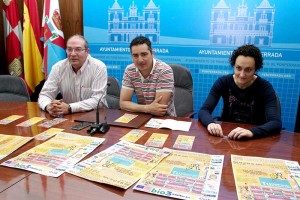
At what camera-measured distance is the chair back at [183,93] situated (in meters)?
2.45

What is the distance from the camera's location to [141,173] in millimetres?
1089

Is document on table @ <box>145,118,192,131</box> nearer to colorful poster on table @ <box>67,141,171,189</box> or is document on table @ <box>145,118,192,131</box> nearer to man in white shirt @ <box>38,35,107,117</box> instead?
colorful poster on table @ <box>67,141,171,189</box>

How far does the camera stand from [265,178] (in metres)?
1.06

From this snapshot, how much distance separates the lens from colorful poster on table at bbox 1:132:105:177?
1.13 metres

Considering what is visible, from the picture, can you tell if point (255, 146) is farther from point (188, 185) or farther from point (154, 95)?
point (154, 95)

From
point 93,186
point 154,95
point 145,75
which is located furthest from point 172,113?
point 93,186

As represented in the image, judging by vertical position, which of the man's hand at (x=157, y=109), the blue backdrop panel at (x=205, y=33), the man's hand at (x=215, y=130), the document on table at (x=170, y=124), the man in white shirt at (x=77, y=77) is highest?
the blue backdrop panel at (x=205, y=33)

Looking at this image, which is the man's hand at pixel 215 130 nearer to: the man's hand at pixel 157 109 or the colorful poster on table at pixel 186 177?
the colorful poster on table at pixel 186 177

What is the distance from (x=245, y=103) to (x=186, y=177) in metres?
1.05

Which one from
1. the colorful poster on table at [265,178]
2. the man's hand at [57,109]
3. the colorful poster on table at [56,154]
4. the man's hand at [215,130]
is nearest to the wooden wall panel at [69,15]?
the man's hand at [57,109]

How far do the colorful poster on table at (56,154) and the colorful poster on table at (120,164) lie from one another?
0.07 m

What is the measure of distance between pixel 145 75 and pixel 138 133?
0.74 metres

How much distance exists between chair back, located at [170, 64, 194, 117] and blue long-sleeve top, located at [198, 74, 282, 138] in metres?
0.46

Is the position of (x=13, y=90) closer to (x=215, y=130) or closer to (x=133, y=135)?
(x=133, y=135)
